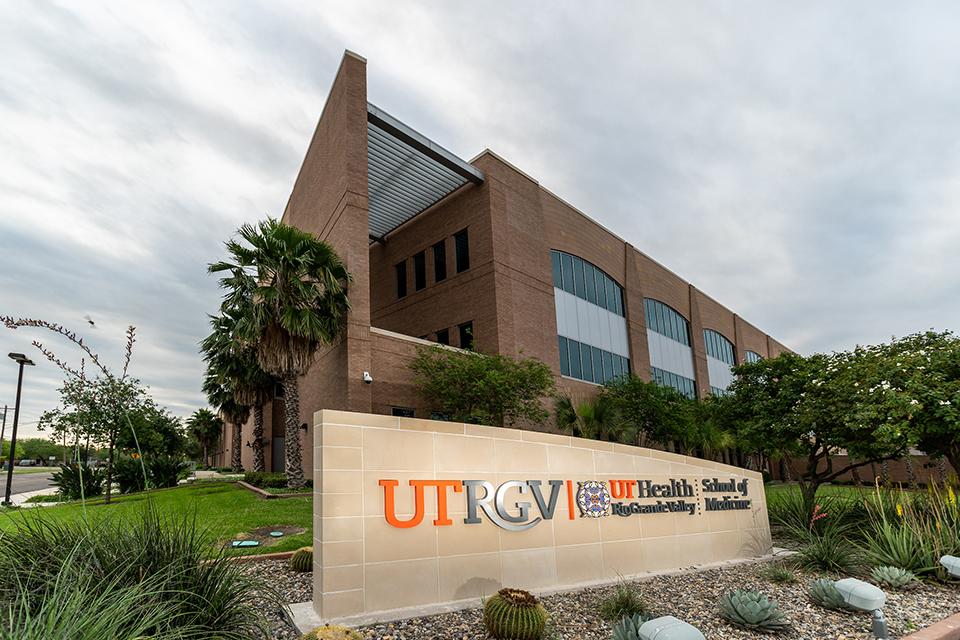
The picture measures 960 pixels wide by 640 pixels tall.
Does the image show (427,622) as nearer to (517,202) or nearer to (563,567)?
(563,567)

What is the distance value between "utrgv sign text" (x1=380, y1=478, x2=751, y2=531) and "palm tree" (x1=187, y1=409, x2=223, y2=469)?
220 feet

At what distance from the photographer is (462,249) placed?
2728cm

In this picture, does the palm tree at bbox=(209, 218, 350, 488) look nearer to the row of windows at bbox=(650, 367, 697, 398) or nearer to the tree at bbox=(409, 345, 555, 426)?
the tree at bbox=(409, 345, 555, 426)

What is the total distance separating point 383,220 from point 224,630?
91.1ft

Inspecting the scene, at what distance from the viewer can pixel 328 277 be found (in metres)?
19.4

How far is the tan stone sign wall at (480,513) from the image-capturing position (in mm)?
7340

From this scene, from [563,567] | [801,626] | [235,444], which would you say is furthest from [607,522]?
[235,444]

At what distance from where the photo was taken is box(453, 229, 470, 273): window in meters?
26.8

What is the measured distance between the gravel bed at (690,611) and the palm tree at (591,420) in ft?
50.7

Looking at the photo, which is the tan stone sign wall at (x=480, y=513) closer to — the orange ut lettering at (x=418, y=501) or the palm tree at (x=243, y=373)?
the orange ut lettering at (x=418, y=501)

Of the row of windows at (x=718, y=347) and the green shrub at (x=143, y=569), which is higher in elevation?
the row of windows at (x=718, y=347)

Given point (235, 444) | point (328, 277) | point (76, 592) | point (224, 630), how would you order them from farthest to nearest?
1. point (235, 444)
2. point (328, 277)
3. point (224, 630)
4. point (76, 592)

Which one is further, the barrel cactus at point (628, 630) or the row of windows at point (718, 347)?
the row of windows at point (718, 347)

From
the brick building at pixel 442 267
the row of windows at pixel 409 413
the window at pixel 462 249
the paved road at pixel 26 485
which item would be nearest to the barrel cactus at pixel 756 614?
the brick building at pixel 442 267
